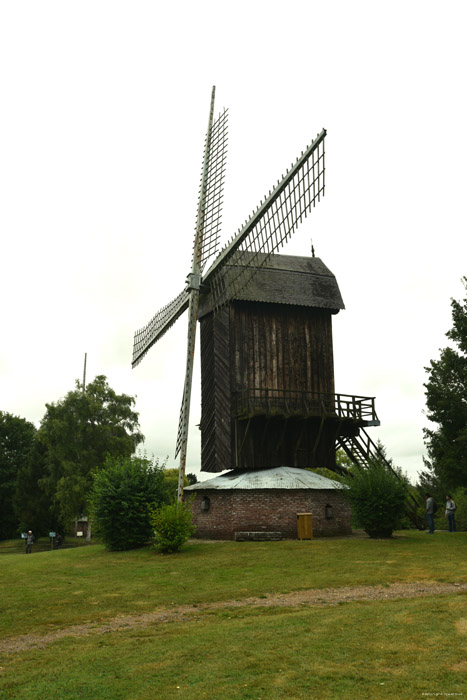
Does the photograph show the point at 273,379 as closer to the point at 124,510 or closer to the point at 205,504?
the point at 205,504

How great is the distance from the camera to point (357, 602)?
12656mm

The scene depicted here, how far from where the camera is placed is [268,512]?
25797mm

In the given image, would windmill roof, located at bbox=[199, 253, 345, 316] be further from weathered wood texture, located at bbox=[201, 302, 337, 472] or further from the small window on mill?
the small window on mill

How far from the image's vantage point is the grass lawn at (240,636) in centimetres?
768

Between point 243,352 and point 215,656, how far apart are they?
20993 mm

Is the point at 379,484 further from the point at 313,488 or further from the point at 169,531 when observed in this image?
the point at 169,531

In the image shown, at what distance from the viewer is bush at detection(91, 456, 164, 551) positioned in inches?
966

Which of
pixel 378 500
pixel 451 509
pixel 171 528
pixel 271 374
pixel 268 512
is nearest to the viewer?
pixel 171 528

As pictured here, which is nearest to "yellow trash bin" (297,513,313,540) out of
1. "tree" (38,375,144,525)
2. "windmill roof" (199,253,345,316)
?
"windmill roof" (199,253,345,316)

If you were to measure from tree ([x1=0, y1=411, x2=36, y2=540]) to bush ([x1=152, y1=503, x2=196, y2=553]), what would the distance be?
3409 centimetres

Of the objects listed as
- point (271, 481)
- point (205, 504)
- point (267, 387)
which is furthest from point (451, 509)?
point (205, 504)

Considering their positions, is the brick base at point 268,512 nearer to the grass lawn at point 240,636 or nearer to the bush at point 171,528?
the bush at point 171,528

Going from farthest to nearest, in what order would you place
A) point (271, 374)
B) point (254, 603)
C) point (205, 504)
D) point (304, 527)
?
point (271, 374), point (205, 504), point (304, 527), point (254, 603)

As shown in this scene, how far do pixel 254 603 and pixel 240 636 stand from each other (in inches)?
135
